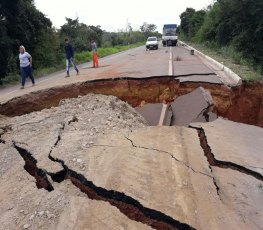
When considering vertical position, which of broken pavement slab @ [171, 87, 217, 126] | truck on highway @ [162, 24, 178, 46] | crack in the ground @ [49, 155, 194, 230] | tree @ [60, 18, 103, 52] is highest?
crack in the ground @ [49, 155, 194, 230]

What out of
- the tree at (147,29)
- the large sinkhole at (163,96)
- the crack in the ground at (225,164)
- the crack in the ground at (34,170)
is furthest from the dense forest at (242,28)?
the tree at (147,29)

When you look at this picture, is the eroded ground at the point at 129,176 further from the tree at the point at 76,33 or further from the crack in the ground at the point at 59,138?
the tree at the point at 76,33

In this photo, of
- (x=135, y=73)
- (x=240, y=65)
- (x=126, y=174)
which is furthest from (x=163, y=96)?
(x=126, y=174)

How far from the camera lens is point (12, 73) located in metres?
18.0

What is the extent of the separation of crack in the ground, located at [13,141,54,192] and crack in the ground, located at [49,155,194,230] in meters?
0.11

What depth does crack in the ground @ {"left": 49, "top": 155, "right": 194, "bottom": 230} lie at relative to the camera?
10.1 feet

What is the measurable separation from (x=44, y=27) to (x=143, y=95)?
1467cm

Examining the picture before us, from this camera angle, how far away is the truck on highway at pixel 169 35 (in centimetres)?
4138

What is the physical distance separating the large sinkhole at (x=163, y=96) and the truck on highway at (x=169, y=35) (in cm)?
3250

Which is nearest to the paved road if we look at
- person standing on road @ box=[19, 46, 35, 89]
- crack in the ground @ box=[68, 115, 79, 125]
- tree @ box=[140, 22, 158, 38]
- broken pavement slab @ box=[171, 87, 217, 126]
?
person standing on road @ box=[19, 46, 35, 89]

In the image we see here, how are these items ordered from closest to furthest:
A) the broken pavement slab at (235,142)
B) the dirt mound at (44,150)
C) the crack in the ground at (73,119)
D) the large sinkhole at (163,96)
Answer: the dirt mound at (44,150), the broken pavement slab at (235,142), the crack in the ground at (73,119), the large sinkhole at (163,96)

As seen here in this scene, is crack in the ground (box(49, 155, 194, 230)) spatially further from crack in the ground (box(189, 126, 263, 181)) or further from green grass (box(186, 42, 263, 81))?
green grass (box(186, 42, 263, 81))

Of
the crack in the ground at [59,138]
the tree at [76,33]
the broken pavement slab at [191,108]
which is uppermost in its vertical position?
the crack in the ground at [59,138]

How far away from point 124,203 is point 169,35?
4048cm
